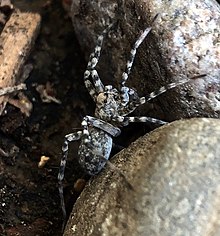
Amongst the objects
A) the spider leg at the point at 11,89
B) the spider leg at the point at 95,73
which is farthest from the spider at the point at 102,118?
the spider leg at the point at 11,89

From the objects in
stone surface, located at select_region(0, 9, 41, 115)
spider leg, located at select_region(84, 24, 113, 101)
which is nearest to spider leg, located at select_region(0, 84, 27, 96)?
stone surface, located at select_region(0, 9, 41, 115)

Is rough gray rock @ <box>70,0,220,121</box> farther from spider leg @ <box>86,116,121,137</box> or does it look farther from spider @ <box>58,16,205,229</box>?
spider leg @ <box>86,116,121,137</box>

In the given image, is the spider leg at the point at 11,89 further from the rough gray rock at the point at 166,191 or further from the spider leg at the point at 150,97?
the rough gray rock at the point at 166,191

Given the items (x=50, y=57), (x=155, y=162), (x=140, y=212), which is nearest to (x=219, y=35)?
(x=155, y=162)

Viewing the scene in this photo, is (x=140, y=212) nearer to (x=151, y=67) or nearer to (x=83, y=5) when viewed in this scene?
(x=151, y=67)

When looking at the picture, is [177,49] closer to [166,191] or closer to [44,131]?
[166,191]
